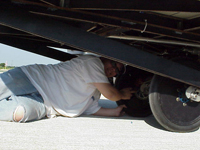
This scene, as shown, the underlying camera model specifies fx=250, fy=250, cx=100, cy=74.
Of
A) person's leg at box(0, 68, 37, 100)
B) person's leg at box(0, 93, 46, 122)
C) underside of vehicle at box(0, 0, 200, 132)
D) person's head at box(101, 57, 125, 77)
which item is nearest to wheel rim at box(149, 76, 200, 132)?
underside of vehicle at box(0, 0, 200, 132)

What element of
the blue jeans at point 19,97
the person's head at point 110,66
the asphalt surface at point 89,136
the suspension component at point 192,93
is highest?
the person's head at point 110,66

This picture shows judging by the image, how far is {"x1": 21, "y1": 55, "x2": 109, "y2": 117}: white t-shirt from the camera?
2.77 m

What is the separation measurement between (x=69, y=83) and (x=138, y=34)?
109 cm

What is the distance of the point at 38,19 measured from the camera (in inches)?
76.2

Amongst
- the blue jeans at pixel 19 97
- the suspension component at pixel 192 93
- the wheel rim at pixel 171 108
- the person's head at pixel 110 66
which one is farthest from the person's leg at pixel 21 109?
the suspension component at pixel 192 93

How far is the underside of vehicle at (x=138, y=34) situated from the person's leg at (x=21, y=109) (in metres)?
0.67

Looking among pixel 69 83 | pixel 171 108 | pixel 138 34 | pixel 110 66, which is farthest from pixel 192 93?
pixel 69 83

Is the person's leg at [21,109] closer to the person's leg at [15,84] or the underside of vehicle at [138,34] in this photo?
the person's leg at [15,84]

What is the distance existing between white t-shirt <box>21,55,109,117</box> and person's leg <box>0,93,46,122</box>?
0.46 ft

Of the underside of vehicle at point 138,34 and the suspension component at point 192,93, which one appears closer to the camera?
the underside of vehicle at point 138,34

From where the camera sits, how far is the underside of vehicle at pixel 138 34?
6.43ft

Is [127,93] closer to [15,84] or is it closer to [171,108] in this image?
[171,108]

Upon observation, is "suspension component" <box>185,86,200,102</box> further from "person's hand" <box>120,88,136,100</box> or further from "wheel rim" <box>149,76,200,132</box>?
"person's hand" <box>120,88,136,100</box>

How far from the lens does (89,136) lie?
85.0 inches
